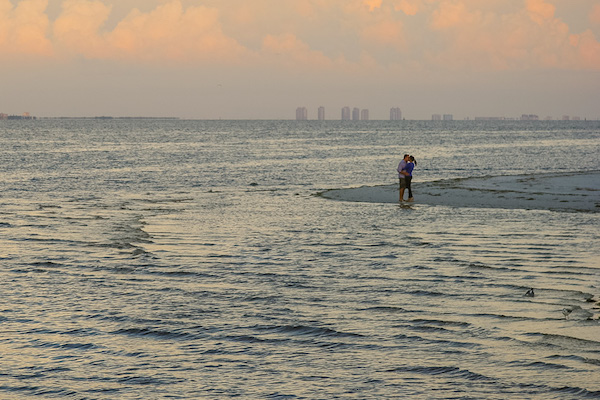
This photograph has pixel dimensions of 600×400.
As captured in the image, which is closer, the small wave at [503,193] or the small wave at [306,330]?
the small wave at [306,330]

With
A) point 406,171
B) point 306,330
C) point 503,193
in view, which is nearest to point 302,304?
point 306,330

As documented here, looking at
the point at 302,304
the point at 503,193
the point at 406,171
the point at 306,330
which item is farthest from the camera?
the point at 503,193

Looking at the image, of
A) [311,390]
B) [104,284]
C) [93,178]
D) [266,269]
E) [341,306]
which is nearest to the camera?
[311,390]

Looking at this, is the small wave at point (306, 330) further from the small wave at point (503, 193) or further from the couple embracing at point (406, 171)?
the couple embracing at point (406, 171)

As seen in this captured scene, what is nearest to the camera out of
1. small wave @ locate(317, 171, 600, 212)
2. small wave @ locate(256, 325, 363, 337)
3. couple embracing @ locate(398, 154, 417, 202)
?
small wave @ locate(256, 325, 363, 337)

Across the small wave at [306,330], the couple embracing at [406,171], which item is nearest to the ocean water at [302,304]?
the small wave at [306,330]

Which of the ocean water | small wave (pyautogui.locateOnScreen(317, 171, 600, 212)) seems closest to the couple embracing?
small wave (pyautogui.locateOnScreen(317, 171, 600, 212))

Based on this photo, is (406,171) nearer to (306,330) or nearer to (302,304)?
(302,304)

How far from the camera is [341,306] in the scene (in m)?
12.7

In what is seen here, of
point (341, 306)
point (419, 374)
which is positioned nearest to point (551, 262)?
point (341, 306)

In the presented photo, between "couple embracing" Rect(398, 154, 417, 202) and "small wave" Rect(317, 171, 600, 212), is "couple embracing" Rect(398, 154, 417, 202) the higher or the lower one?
the higher one

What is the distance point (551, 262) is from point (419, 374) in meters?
8.06

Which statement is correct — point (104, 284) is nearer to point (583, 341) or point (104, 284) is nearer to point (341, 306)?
point (341, 306)

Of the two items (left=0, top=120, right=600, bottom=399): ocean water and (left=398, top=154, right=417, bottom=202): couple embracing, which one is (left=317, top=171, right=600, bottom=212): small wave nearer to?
(left=398, top=154, right=417, bottom=202): couple embracing
